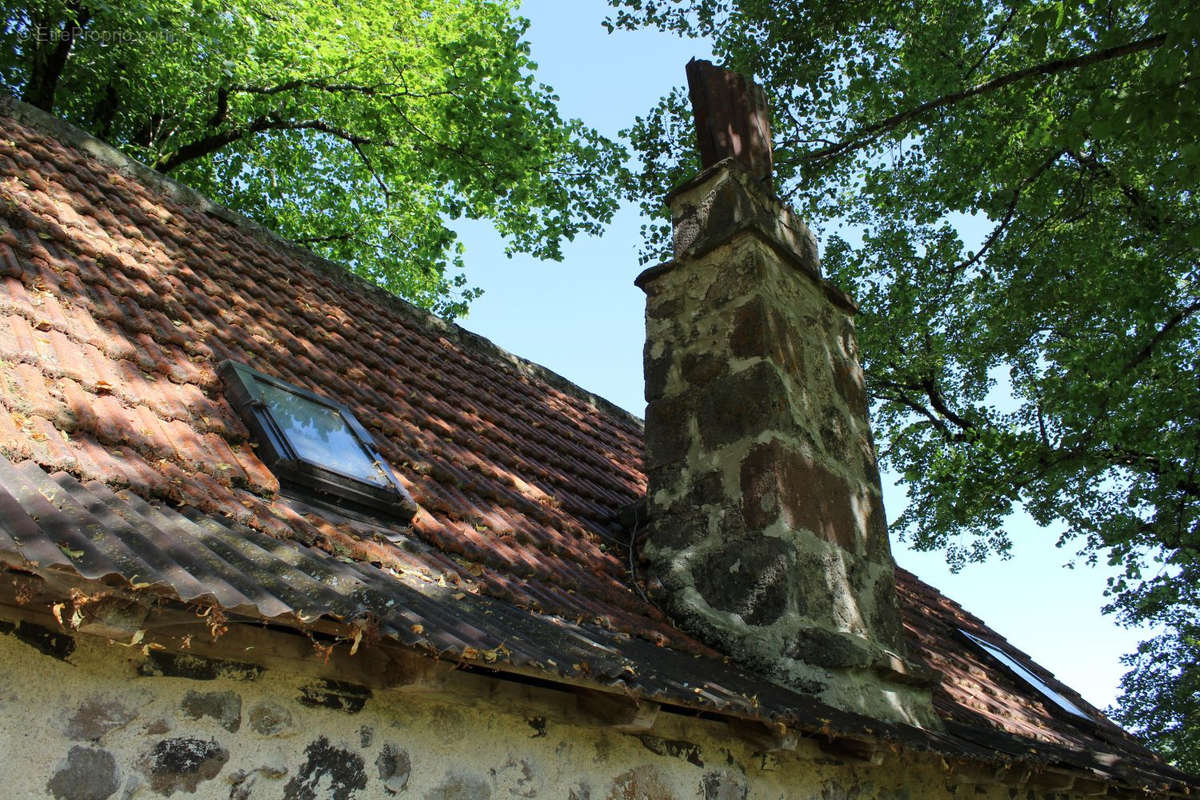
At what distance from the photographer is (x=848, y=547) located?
4.16 m

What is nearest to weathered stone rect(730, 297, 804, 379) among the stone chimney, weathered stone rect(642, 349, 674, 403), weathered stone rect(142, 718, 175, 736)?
the stone chimney

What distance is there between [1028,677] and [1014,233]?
5.36 m

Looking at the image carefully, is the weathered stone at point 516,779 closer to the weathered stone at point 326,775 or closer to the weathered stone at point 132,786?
the weathered stone at point 326,775

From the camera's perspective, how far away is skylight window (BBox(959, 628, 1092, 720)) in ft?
21.1

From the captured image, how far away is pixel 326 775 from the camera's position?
2197 mm

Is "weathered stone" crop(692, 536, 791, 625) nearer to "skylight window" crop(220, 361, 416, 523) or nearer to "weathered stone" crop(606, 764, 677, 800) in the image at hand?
"weathered stone" crop(606, 764, 677, 800)

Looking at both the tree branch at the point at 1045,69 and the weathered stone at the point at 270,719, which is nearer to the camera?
the weathered stone at the point at 270,719

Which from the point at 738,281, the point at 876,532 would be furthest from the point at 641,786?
the point at 738,281

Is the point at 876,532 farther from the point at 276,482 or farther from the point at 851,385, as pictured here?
the point at 276,482

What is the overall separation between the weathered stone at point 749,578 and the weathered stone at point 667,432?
62cm

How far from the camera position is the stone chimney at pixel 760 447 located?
376cm

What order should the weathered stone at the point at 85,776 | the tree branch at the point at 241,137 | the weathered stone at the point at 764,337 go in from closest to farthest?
the weathered stone at the point at 85,776, the weathered stone at the point at 764,337, the tree branch at the point at 241,137

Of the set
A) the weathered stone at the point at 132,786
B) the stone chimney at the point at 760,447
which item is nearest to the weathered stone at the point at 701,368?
the stone chimney at the point at 760,447

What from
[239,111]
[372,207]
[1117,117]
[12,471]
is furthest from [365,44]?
[12,471]
